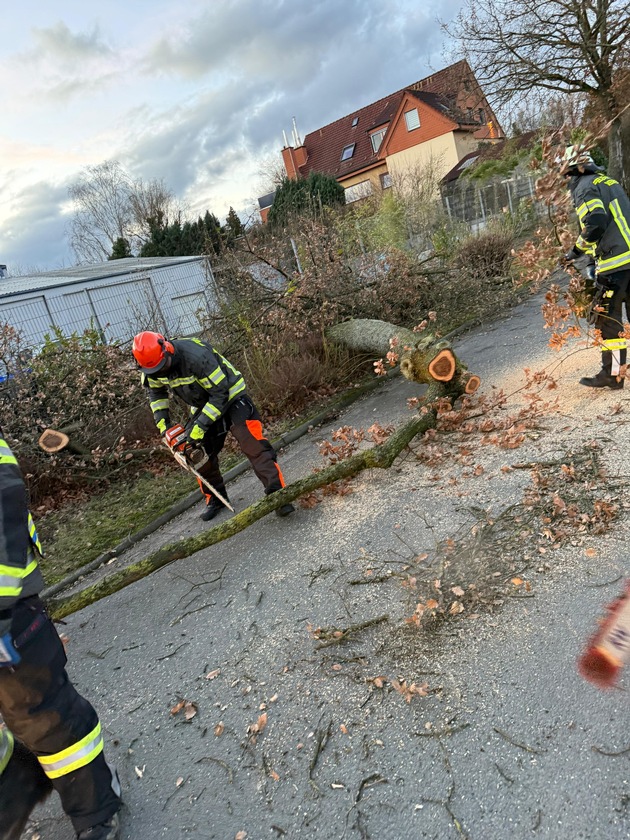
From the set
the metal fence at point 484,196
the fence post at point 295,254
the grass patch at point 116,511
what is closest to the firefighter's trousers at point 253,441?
the grass patch at point 116,511

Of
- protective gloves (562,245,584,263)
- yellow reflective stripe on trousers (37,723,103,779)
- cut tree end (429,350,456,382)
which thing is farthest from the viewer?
cut tree end (429,350,456,382)

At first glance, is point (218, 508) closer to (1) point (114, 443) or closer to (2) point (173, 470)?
(2) point (173, 470)

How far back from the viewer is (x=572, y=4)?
46.3 feet

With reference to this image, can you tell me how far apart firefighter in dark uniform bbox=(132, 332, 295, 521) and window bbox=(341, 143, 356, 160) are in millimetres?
38993

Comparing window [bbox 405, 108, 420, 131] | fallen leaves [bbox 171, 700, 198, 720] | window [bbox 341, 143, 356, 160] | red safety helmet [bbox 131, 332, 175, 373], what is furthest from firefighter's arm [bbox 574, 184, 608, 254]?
window [bbox 341, 143, 356, 160]

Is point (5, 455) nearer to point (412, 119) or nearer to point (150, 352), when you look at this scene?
point (150, 352)

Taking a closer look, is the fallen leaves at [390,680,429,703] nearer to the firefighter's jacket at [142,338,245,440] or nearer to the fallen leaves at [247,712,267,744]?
the fallen leaves at [247,712,267,744]

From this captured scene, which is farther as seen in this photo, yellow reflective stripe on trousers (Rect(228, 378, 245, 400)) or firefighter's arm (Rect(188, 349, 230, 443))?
yellow reflective stripe on trousers (Rect(228, 378, 245, 400))

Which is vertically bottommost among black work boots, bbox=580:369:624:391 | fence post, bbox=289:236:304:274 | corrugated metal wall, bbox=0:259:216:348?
black work boots, bbox=580:369:624:391

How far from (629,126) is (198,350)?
17.2 m

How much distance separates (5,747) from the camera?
7.14ft

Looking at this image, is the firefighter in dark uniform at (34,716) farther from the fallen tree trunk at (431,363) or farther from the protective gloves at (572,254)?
the protective gloves at (572,254)

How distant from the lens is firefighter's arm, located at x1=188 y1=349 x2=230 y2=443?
14.3 ft

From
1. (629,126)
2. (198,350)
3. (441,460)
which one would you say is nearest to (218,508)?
(198,350)
